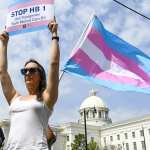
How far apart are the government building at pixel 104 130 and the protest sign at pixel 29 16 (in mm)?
89325

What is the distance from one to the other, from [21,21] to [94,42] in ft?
13.2

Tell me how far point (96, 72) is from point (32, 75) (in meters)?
4.33

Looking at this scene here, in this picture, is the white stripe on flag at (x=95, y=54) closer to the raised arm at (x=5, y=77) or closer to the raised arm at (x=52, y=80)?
the raised arm at (x=5, y=77)

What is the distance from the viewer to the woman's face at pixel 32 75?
3.89 meters

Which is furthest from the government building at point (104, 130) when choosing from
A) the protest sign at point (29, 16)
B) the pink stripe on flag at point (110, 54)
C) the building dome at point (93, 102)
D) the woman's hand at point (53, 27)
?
the woman's hand at point (53, 27)

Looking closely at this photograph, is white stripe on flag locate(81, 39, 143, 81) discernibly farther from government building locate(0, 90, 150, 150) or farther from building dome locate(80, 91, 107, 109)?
building dome locate(80, 91, 107, 109)

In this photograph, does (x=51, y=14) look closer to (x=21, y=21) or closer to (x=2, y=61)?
(x=21, y=21)

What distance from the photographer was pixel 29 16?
15.7 ft

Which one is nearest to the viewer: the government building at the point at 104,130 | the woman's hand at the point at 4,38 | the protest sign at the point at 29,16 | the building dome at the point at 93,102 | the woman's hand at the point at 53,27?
the woman's hand at the point at 53,27

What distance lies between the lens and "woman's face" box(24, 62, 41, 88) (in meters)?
3.89

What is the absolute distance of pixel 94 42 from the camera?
8711 millimetres

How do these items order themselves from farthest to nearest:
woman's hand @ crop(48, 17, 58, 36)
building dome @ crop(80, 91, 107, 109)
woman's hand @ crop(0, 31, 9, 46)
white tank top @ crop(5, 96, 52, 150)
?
building dome @ crop(80, 91, 107, 109) → woman's hand @ crop(0, 31, 9, 46) → woman's hand @ crop(48, 17, 58, 36) → white tank top @ crop(5, 96, 52, 150)

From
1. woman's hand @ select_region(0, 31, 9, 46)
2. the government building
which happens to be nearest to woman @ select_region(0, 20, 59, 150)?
woman's hand @ select_region(0, 31, 9, 46)

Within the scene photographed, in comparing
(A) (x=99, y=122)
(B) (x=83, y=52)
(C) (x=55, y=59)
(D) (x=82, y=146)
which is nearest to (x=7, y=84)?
(C) (x=55, y=59)
